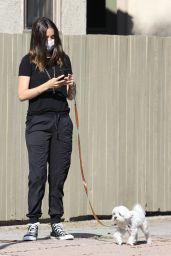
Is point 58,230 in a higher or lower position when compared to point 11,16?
lower

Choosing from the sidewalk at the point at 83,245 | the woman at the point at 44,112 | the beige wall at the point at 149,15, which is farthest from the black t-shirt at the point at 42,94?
the beige wall at the point at 149,15

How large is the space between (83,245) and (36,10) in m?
6.31

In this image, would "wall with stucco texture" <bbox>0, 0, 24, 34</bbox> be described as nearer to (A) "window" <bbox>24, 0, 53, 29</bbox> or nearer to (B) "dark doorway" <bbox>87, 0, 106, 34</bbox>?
(A) "window" <bbox>24, 0, 53, 29</bbox>

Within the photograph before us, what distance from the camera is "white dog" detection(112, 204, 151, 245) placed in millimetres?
8281

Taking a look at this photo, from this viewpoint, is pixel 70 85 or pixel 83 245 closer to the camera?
pixel 83 245

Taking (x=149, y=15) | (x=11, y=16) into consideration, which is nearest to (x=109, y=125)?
(x=11, y=16)

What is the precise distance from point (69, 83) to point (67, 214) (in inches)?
99.6

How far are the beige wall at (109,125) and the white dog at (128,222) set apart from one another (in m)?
2.14

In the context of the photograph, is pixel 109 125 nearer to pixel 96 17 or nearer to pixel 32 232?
pixel 32 232

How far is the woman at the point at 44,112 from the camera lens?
8.48m

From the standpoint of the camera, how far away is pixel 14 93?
10.2 metres

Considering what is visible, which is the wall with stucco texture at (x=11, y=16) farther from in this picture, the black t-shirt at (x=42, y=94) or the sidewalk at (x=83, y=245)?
the black t-shirt at (x=42, y=94)

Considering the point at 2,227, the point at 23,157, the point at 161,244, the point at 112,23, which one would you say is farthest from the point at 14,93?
the point at 112,23

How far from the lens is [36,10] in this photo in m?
14.0
